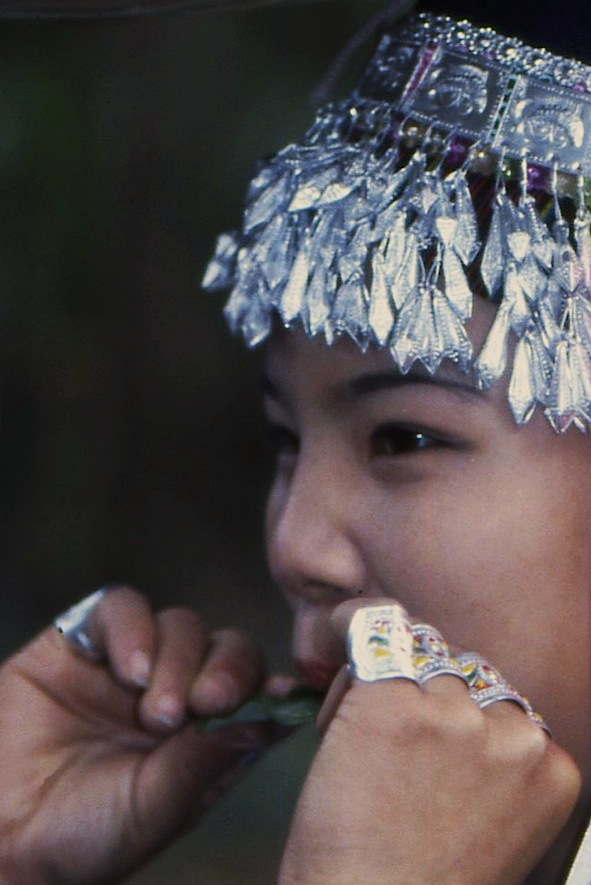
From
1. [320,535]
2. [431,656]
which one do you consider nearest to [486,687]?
[431,656]

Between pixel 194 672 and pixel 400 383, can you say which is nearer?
pixel 400 383

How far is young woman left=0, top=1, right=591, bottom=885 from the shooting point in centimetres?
91

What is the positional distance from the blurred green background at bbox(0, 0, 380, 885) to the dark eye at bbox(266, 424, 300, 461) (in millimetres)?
391

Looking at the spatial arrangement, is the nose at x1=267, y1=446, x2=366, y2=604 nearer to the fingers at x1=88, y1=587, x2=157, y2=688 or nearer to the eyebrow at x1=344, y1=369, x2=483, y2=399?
the eyebrow at x1=344, y1=369, x2=483, y2=399

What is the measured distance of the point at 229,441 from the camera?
1.66 metres

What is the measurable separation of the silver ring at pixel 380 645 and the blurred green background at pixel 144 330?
0.61 m

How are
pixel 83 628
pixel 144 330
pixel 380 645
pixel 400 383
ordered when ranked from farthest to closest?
pixel 144 330, pixel 83 628, pixel 400 383, pixel 380 645

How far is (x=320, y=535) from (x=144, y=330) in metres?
0.57

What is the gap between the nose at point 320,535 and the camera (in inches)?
41.0

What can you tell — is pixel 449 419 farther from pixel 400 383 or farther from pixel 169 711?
pixel 169 711

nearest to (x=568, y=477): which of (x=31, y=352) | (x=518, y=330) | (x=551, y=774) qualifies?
(x=518, y=330)

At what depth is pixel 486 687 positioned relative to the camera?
950 mm

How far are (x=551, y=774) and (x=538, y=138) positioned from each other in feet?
1.52

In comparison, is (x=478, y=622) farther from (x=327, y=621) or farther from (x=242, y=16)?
(x=242, y=16)
